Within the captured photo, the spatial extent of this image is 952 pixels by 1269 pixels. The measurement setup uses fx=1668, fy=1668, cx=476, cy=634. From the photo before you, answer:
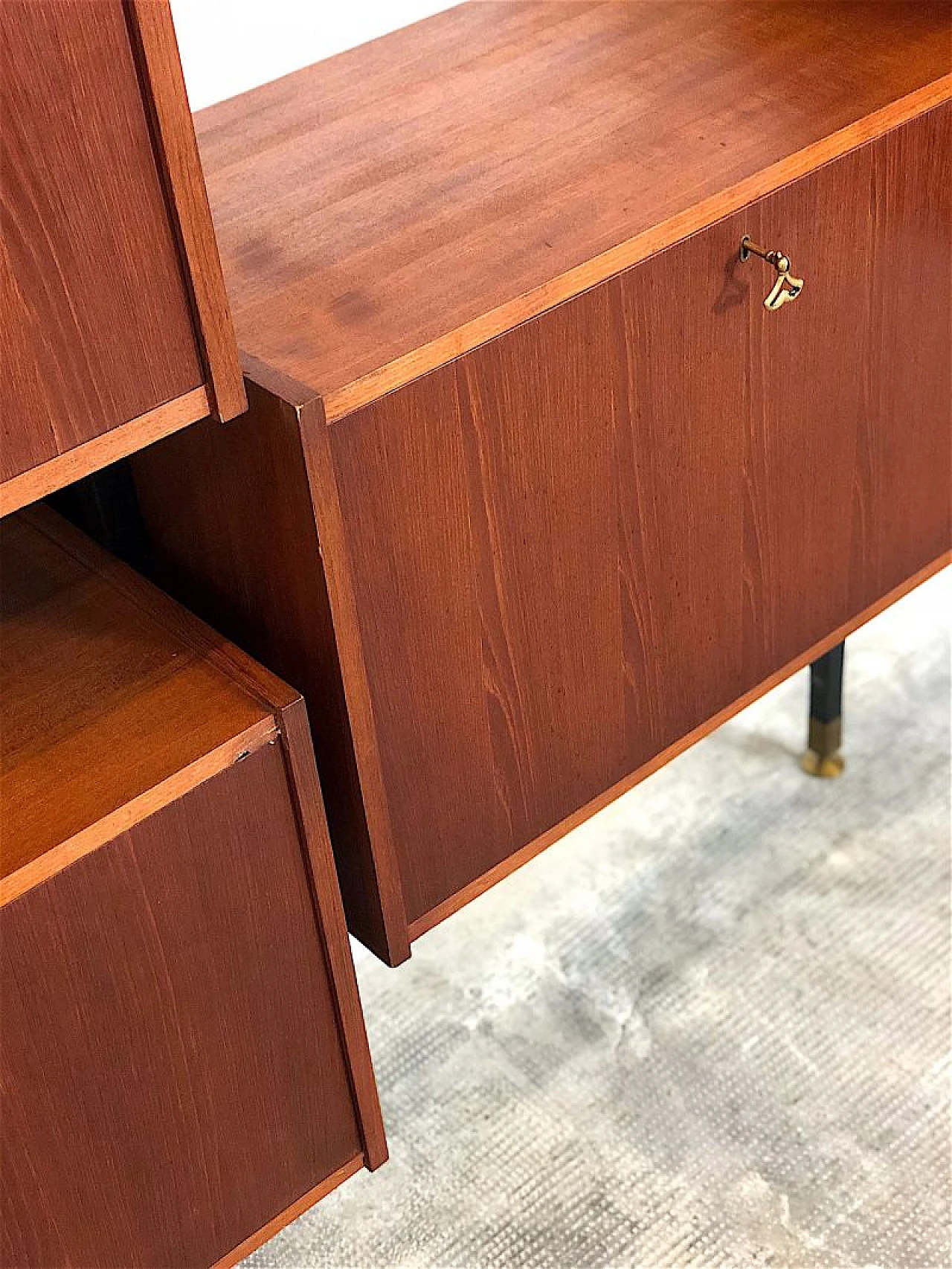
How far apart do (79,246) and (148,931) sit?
1.20ft

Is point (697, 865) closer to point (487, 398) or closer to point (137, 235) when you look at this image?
point (487, 398)

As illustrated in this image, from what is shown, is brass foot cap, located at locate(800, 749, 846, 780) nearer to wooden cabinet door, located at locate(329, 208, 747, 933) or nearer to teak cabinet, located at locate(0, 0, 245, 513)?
wooden cabinet door, located at locate(329, 208, 747, 933)

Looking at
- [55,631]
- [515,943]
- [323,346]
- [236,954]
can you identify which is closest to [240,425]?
[323,346]

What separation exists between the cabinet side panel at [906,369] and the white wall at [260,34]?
46cm

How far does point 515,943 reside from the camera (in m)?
1.53

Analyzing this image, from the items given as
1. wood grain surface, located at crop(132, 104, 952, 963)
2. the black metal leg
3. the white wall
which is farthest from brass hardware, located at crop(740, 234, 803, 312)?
the black metal leg

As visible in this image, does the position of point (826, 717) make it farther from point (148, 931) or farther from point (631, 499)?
point (148, 931)

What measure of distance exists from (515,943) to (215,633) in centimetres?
Answer: 66

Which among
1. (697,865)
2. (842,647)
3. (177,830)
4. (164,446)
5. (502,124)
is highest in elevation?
(502,124)

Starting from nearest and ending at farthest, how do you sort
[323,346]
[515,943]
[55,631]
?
[323,346]
[55,631]
[515,943]

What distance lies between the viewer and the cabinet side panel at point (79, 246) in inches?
27.0

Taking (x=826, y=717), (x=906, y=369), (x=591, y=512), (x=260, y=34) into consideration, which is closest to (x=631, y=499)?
(x=591, y=512)

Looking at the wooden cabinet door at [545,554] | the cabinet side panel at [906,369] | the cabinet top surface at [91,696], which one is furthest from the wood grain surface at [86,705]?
the cabinet side panel at [906,369]

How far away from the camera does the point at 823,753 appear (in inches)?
66.0
